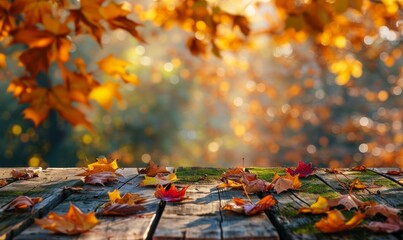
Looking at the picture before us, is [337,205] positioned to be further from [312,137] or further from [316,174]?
[312,137]

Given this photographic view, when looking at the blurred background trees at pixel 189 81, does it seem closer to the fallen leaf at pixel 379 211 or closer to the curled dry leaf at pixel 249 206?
the curled dry leaf at pixel 249 206

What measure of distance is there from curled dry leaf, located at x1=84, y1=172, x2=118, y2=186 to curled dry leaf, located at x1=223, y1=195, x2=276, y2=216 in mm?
647

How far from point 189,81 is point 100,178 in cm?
1282

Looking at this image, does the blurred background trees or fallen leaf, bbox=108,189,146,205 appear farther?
fallen leaf, bbox=108,189,146,205

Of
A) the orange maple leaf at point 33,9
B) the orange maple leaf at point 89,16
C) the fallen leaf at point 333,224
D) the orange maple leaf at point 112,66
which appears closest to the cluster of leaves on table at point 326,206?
the fallen leaf at point 333,224

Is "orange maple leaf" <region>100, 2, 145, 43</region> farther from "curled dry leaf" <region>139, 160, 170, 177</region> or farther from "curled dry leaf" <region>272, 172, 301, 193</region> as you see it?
"curled dry leaf" <region>139, 160, 170, 177</region>

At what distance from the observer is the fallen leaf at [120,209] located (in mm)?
1546

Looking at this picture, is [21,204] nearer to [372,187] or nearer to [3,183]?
[3,183]

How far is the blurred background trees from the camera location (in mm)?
1521

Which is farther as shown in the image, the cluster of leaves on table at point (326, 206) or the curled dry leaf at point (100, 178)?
the curled dry leaf at point (100, 178)

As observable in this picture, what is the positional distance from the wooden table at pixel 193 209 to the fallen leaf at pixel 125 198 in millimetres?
38

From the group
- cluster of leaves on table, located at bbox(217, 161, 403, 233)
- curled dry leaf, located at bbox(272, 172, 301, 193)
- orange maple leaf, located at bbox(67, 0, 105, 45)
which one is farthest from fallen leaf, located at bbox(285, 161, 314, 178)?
orange maple leaf, located at bbox(67, 0, 105, 45)

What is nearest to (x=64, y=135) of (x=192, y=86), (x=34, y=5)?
(x=192, y=86)

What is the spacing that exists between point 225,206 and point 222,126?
1795 cm
